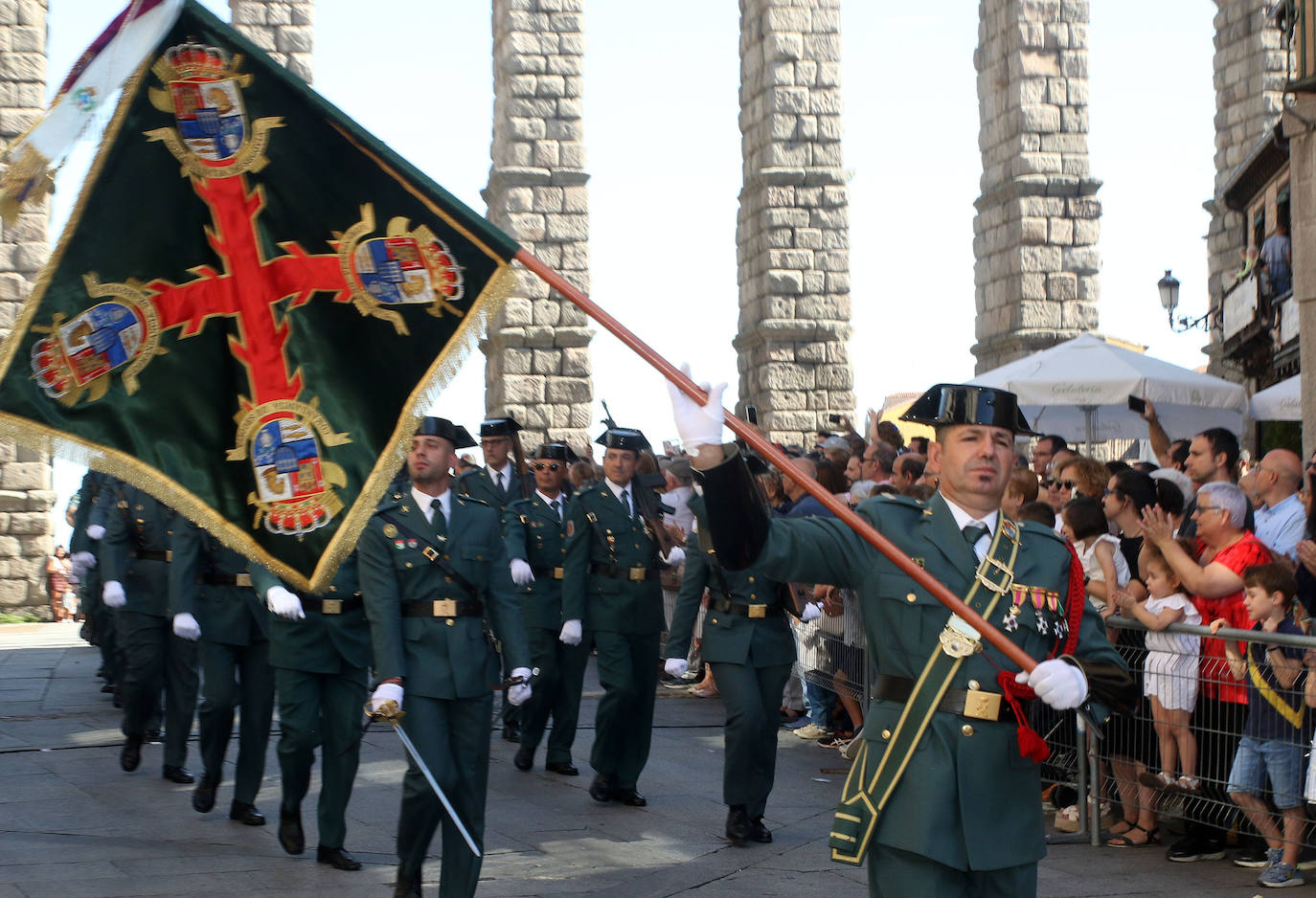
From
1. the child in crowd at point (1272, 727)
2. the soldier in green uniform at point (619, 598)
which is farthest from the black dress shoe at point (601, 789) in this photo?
the child in crowd at point (1272, 727)

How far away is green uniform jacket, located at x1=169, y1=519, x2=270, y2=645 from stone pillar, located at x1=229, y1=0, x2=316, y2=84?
11897mm

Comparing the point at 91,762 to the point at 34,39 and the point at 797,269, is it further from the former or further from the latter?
the point at 34,39

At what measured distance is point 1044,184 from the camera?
1862 cm

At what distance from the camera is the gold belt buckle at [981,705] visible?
4188 millimetres

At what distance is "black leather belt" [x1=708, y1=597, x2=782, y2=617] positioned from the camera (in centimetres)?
785

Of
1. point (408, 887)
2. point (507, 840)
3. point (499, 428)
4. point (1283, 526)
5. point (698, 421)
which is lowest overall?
point (507, 840)

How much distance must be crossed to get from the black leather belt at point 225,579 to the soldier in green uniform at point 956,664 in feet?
15.5

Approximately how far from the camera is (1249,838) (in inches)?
277

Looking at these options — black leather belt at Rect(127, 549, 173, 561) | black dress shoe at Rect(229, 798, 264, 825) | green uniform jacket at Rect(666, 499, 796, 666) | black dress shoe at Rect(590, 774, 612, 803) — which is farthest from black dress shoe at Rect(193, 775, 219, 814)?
green uniform jacket at Rect(666, 499, 796, 666)

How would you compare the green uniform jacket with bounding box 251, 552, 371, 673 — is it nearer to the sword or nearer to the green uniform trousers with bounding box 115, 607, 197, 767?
the sword

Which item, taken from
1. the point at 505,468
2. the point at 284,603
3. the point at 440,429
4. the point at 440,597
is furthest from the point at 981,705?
the point at 505,468

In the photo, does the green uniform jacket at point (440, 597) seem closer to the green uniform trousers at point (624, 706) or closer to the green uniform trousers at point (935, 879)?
the green uniform trousers at point (624, 706)

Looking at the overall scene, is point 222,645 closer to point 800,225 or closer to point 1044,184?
point 800,225

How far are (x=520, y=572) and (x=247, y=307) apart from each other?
15.8 ft
